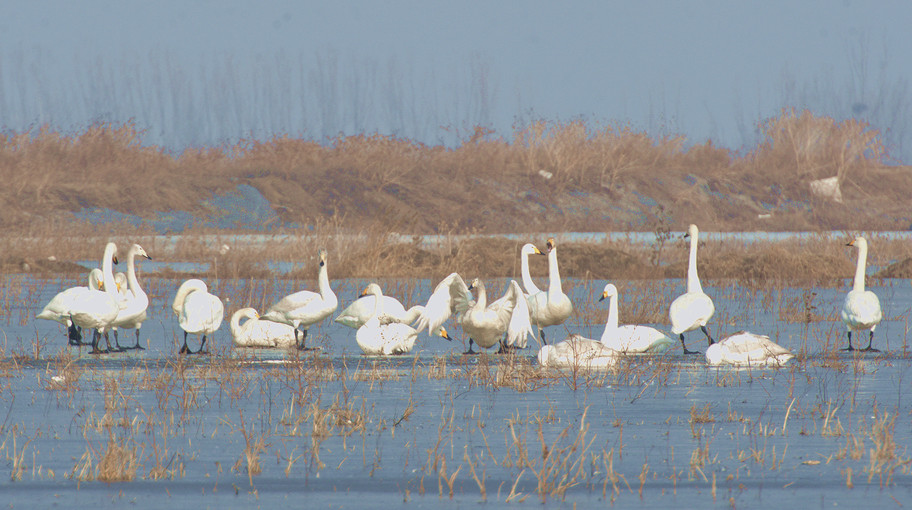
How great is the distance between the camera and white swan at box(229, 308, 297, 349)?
38.9ft

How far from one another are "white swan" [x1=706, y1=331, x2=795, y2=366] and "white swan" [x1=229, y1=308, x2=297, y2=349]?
407 cm

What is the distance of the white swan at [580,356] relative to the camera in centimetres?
979

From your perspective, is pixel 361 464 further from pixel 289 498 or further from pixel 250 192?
pixel 250 192

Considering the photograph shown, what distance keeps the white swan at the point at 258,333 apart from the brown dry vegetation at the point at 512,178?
93.7 ft

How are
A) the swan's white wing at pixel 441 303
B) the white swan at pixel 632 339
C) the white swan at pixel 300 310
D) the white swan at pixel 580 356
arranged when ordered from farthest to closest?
the white swan at pixel 300 310, the swan's white wing at pixel 441 303, the white swan at pixel 632 339, the white swan at pixel 580 356

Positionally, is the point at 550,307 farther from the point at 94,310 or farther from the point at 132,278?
the point at 132,278

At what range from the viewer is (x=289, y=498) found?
5.52 m

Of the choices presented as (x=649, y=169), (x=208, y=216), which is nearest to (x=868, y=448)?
(x=208, y=216)

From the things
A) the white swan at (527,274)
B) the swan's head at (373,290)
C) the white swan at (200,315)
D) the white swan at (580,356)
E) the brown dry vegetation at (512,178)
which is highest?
the brown dry vegetation at (512,178)

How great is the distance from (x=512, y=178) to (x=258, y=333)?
35.7 meters

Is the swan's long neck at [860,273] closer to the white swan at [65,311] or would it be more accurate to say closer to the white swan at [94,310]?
the white swan at [94,310]

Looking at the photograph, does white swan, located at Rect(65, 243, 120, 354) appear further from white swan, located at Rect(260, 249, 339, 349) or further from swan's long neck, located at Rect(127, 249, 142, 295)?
white swan, located at Rect(260, 249, 339, 349)

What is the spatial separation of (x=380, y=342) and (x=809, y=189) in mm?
41097

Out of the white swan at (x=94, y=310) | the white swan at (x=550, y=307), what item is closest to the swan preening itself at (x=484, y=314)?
the white swan at (x=550, y=307)
